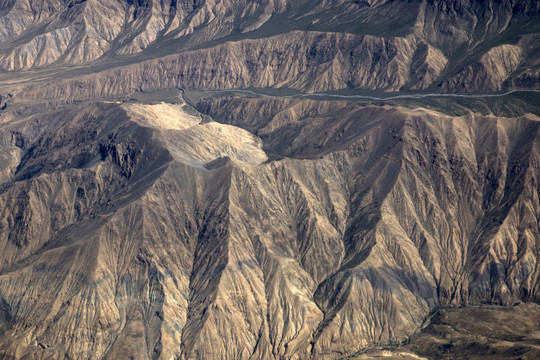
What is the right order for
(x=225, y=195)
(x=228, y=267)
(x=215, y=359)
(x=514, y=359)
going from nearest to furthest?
(x=514, y=359)
(x=215, y=359)
(x=228, y=267)
(x=225, y=195)

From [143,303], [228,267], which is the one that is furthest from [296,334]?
[143,303]

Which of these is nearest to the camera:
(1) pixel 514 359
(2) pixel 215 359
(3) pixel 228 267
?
(1) pixel 514 359

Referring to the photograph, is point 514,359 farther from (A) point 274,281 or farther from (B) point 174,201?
(B) point 174,201

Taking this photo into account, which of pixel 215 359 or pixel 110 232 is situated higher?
pixel 110 232

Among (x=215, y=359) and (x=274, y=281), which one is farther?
(x=274, y=281)

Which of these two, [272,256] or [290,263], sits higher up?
[272,256]

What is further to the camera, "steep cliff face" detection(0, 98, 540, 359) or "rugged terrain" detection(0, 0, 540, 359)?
"steep cliff face" detection(0, 98, 540, 359)

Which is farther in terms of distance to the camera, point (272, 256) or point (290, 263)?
point (290, 263)

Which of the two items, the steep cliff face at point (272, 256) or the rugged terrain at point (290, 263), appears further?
the steep cliff face at point (272, 256)
